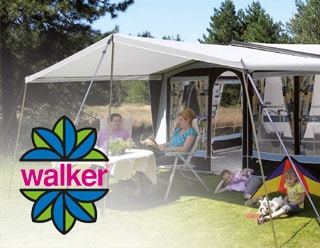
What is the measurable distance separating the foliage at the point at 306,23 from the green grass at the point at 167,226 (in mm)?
16511

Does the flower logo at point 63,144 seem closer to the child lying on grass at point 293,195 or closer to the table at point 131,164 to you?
the table at point 131,164

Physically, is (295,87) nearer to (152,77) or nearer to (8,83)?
(152,77)

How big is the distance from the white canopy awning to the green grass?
1.47 metres

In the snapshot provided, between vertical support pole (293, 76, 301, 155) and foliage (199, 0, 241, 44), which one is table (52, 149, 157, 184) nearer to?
vertical support pole (293, 76, 301, 155)

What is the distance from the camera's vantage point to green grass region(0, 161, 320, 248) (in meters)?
3.83

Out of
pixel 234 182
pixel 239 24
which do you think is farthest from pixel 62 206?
pixel 239 24

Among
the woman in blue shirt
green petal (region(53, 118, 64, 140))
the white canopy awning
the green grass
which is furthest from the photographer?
the woman in blue shirt

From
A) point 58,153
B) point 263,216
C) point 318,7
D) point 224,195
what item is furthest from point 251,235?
point 318,7

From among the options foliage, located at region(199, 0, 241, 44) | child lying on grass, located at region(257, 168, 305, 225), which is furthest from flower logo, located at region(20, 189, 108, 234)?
foliage, located at region(199, 0, 241, 44)

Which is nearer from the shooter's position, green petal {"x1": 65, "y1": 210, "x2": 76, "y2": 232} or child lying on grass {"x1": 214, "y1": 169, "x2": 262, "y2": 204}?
green petal {"x1": 65, "y1": 210, "x2": 76, "y2": 232}

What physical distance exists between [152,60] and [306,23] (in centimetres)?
1608

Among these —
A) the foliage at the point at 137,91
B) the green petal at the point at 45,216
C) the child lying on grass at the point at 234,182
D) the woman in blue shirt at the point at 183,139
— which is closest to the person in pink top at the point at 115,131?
the woman in blue shirt at the point at 183,139

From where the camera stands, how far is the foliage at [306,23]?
2031cm

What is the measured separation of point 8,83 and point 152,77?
4.32 m
